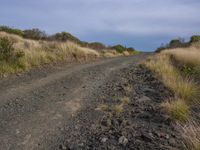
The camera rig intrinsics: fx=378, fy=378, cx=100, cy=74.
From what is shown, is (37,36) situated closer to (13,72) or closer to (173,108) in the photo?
(13,72)

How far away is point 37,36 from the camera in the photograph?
1323 inches

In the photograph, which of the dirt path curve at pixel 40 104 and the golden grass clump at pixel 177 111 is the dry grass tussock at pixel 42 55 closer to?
the dirt path curve at pixel 40 104

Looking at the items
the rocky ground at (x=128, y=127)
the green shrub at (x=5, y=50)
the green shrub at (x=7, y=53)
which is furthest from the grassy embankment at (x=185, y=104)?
the green shrub at (x=5, y=50)

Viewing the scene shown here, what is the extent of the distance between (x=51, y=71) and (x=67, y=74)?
3.57 feet

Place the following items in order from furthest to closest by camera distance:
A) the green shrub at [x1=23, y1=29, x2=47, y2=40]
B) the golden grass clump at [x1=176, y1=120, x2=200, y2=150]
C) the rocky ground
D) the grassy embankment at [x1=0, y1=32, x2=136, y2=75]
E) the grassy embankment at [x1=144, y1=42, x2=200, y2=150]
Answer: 1. the green shrub at [x1=23, y1=29, x2=47, y2=40]
2. the grassy embankment at [x1=0, y1=32, x2=136, y2=75]
3. the rocky ground
4. the grassy embankment at [x1=144, y1=42, x2=200, y2=150]
5. the golden grass clump at [x1=176, y1=120, x2=200, y2=150]

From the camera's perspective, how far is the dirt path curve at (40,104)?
590cm

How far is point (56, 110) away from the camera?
7.48 m

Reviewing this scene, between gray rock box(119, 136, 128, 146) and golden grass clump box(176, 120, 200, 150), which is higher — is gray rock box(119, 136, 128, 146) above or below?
below

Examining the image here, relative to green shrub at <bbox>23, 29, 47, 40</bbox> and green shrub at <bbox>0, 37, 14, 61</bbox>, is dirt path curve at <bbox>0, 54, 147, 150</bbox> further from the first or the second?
green shrub at <bbox>23, 29, 47, 40</bbox>

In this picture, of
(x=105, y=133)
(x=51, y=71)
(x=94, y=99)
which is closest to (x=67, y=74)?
(x=51, y=71)

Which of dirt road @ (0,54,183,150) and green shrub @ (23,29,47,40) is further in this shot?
green shrub @ (23,29,47,40)

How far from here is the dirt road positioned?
5.77 m

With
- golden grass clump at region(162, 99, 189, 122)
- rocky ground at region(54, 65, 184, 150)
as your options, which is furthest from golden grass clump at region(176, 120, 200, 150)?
golden grass clump at region(162, 99, 189, 122)

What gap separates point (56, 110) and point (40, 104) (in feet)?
2.08
